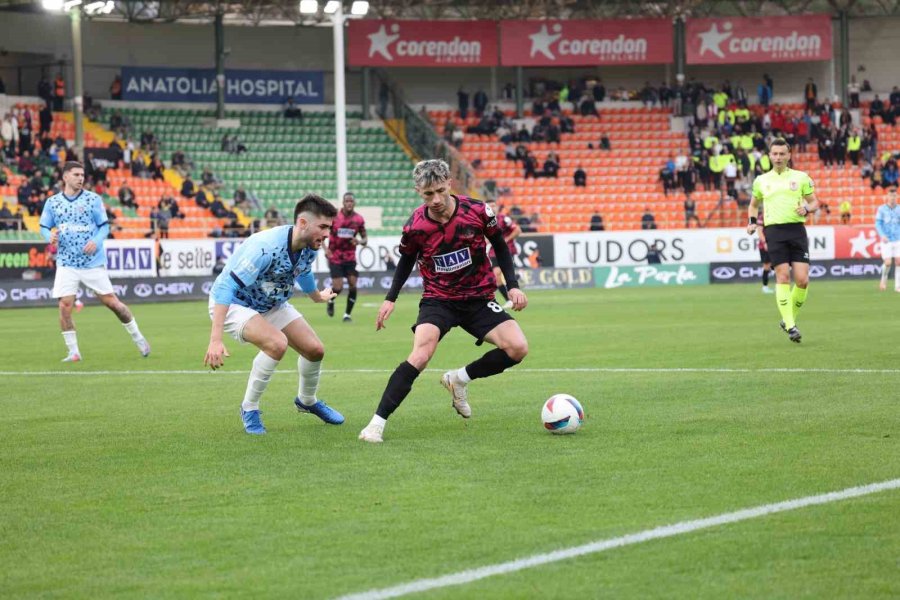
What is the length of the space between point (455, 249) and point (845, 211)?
3880cm

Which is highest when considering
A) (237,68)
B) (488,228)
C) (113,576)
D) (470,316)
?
(237,68)

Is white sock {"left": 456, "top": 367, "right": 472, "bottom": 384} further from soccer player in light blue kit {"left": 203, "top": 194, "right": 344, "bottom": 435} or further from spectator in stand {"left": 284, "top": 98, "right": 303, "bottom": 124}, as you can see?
spectator in stand {"left": 284, "top": 98, "right": 303, "bottom": 124}

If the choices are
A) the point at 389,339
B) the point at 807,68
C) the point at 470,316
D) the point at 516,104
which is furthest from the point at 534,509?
the point at 807,68

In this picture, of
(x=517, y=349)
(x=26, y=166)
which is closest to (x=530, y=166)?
(x=26, y=166)

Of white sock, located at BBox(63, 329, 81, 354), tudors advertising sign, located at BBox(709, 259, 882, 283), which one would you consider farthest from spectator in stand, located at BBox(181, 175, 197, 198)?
white sock, located at BBox(63, 329, 81, 354)

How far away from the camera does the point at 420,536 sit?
6059 mm

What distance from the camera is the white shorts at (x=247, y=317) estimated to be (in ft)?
31.3

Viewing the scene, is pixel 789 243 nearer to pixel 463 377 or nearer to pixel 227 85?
pixel 463 377

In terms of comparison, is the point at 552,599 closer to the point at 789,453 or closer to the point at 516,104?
the point at 789,453

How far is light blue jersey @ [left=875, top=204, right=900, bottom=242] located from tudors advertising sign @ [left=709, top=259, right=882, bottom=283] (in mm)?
9453

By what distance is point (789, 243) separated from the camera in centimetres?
1675

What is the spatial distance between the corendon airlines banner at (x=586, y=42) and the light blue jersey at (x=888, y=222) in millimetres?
23843

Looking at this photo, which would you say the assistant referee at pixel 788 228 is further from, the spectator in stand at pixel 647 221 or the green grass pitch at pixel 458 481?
the spectator in stand at pixel 647 221

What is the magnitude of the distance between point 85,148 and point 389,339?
90.4ft
